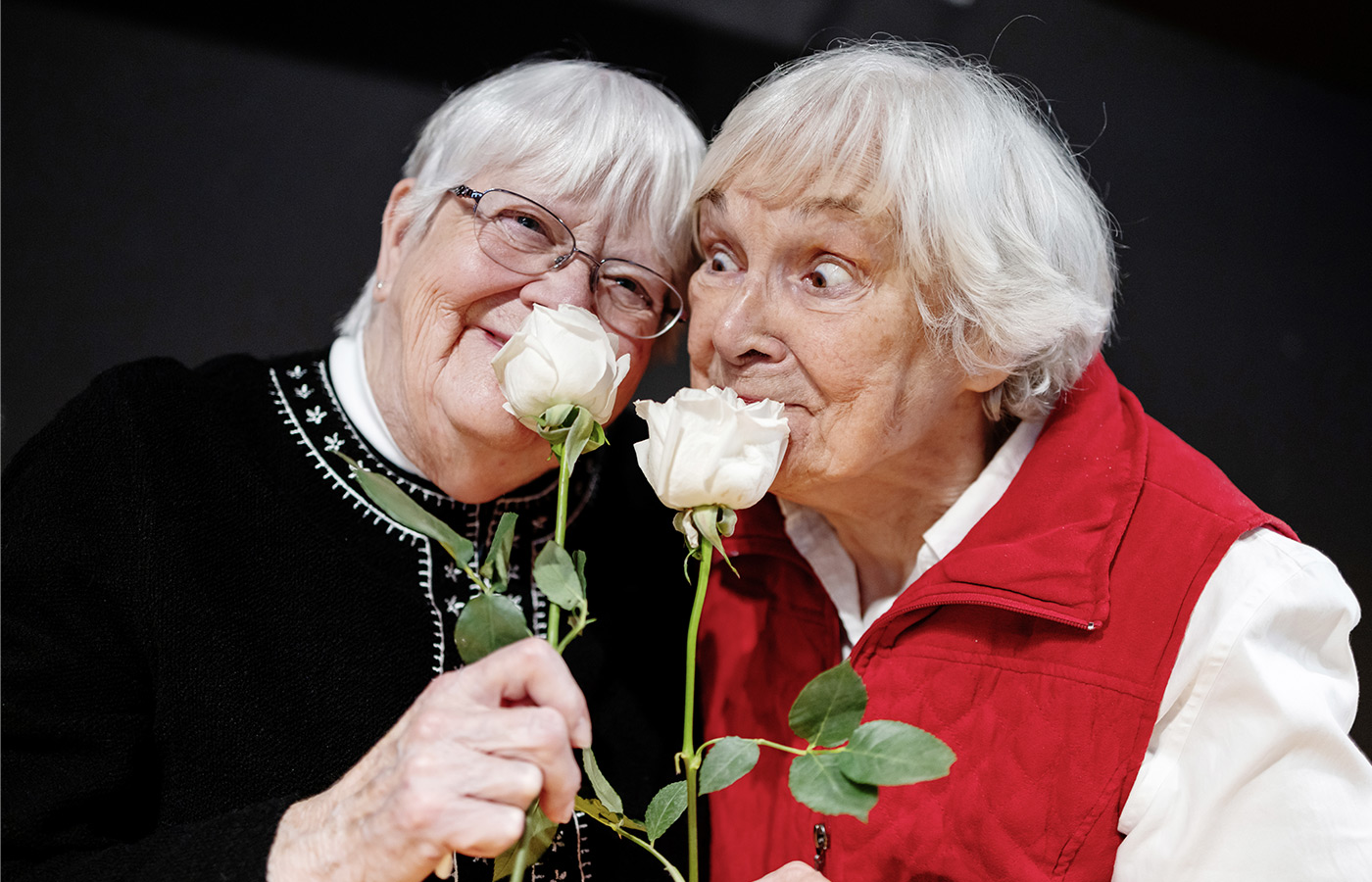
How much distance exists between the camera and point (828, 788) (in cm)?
91

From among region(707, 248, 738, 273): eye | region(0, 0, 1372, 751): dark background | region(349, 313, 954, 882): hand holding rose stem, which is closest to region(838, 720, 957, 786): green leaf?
region(349, 313, 954, 882): hand holding rose stem

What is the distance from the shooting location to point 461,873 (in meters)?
1.33

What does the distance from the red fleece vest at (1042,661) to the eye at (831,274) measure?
0.38 metres

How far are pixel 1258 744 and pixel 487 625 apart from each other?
0.85 meters

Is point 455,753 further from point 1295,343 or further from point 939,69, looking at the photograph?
point 1295,343

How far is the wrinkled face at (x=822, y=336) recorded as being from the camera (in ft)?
4.33

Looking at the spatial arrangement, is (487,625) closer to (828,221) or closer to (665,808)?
(665,808)

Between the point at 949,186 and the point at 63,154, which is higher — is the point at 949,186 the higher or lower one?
the higher one

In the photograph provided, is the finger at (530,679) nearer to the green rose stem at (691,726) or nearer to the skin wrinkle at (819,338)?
the green rose stem at (691,726)

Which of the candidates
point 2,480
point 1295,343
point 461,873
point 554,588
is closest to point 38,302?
point 2,480

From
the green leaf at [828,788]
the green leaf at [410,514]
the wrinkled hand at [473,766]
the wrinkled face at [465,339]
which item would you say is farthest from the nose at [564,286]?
the green leaf at [828,788]

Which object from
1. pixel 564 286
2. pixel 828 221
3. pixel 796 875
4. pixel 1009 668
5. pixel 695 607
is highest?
pixel 828 221

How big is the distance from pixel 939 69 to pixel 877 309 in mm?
371

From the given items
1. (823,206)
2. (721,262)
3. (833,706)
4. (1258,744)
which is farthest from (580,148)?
(1258,744)
